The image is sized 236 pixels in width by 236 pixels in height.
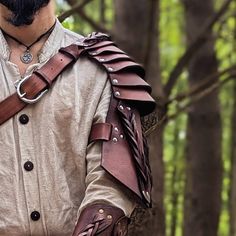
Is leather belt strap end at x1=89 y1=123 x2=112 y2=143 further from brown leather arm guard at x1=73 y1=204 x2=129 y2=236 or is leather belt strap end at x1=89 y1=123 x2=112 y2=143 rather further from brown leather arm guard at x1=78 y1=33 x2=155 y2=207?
brown leather arm guard at x1=73 y1=204 x2=129 y2=236

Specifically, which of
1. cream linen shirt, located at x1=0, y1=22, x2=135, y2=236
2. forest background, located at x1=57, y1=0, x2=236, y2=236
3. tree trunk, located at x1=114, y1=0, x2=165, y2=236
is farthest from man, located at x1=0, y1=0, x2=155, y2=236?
tree trunk, located at x1=114, y1=0, x2=165, y2=236

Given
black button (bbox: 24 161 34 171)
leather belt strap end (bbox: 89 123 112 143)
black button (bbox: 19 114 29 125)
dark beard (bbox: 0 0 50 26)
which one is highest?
dark beard (bbox: 0 0 50 26)

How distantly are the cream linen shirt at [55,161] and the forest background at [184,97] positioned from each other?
48 centimetres

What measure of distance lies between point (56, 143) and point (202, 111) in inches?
223

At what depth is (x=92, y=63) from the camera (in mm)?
3406

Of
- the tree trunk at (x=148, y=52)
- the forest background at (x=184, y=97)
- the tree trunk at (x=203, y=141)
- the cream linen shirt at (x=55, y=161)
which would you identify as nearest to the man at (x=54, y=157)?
the cream linen shirt at (x=55, y=161)

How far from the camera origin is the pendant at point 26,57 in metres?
3.38

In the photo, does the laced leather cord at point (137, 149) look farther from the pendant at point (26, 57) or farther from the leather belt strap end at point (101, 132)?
the pendant at point (26, 57)

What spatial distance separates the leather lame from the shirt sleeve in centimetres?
3

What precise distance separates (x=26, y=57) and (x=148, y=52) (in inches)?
113

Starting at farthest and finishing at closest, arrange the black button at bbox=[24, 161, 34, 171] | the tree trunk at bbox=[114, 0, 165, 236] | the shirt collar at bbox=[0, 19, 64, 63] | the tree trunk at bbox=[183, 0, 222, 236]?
1. the tree trunk at bbox=[183, 0, 222, 236]
2. the tree trunk at bbox=[114, 0, 165, 236]
3. the shirt collar at bbox=[0, 19, 64, 63]
4. the black button at bbox=[24, 161, 34, 171]

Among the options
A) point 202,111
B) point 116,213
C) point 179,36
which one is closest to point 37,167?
point 116,213

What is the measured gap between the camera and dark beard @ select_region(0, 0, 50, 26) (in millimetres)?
3248

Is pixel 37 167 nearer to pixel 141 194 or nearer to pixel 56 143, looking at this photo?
pixel 56 143
